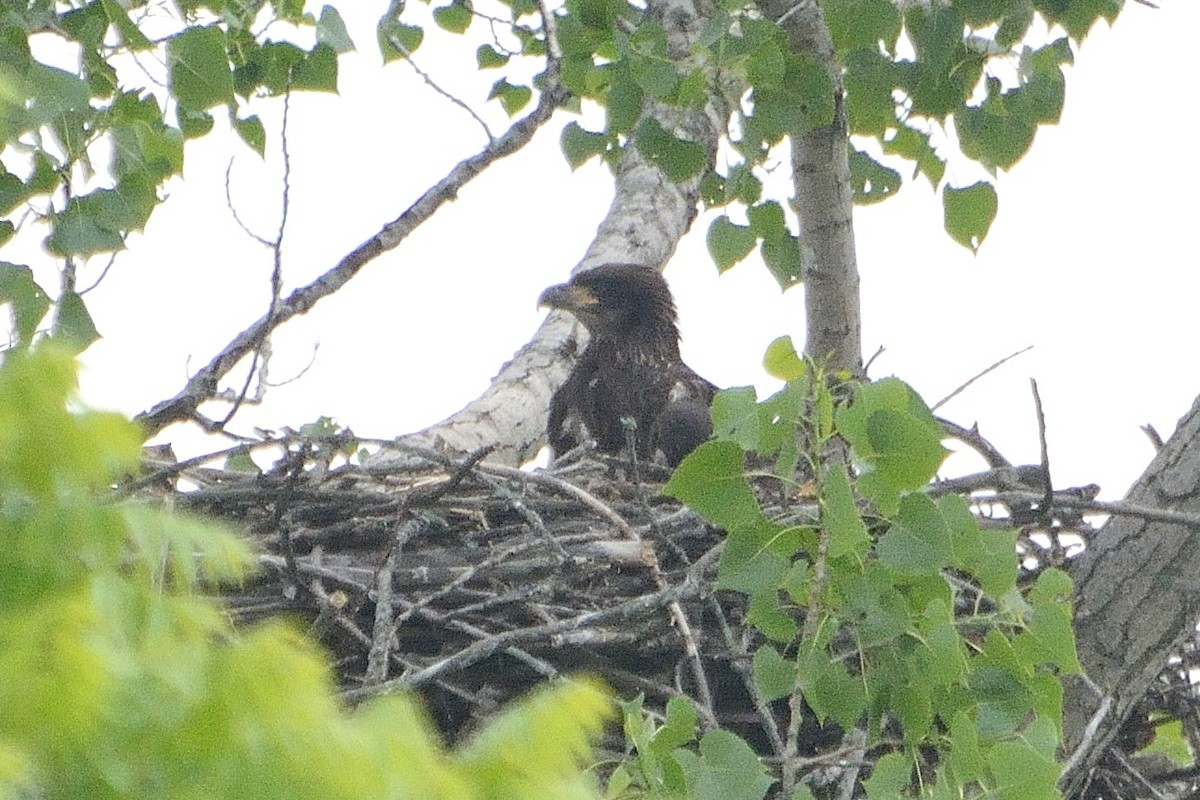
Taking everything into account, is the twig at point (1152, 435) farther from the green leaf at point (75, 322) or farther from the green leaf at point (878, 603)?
the green leaf at point (75, 322)

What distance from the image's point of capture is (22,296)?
11.9ft

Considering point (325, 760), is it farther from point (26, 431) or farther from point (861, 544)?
point (861, 544)

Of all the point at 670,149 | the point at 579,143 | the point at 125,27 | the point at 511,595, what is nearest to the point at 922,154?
the point at 670,149

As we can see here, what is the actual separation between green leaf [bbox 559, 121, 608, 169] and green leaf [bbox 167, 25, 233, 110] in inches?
59.4

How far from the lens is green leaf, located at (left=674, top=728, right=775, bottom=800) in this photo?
2.86 metres

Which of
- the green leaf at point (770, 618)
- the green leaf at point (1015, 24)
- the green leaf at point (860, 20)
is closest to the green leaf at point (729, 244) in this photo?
the green leaf at point (860, 20)

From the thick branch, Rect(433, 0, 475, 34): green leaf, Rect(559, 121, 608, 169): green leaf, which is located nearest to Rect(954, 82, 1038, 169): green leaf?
the thick branch

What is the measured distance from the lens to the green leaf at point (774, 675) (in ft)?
10.3

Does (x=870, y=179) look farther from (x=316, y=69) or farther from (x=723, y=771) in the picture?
(x=723, y=771)

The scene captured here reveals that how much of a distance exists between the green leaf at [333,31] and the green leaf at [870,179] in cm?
143

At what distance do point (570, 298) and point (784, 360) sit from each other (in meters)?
3.80

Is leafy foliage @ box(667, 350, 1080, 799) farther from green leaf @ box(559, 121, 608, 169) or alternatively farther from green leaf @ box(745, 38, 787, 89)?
green leaf @ box(559, 121, 608, 169)

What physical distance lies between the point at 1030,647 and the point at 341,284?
191cm

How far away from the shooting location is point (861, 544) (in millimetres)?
2975
